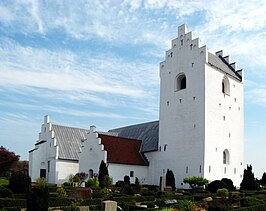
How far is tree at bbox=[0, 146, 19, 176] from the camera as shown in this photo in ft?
141

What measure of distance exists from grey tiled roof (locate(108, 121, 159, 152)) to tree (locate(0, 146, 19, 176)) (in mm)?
12897

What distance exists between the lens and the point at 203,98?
28109 mm

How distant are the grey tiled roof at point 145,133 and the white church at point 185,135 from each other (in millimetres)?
140

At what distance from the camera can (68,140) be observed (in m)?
36.1

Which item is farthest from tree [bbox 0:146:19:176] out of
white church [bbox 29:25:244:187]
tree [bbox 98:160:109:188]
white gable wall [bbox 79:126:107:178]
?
tree [bbox 98:160:109:188]

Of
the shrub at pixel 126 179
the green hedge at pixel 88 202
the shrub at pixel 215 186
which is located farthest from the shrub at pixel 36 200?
the shrub at pixel 126 179

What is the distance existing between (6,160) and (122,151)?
1860 centimetres

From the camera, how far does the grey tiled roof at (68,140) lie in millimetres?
34531

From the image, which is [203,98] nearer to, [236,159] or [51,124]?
[236,159]

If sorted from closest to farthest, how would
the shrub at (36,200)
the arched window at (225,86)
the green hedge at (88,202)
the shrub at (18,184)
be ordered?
the shrub at (36,200)
the green hedge at (88,202)
the shrub at (18,184)
the arched window at (225,86)

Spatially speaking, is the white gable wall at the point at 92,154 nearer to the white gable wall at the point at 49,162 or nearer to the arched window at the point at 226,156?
the white gable wall at the point at 49,162

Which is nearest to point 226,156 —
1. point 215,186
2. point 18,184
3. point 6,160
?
point 215,186

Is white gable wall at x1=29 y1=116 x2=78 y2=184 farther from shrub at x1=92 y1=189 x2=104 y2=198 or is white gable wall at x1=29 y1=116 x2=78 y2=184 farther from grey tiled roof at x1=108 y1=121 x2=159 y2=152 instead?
shrub at x1=92 y1=189 x2=104 y2=198

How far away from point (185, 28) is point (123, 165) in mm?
12487
